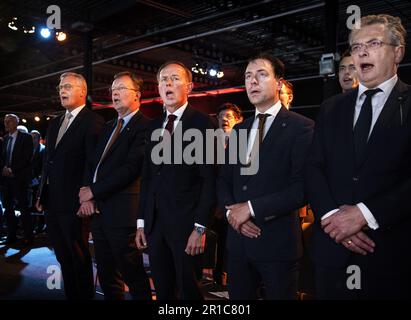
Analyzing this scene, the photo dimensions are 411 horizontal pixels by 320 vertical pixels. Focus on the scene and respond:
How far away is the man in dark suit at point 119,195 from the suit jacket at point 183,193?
337mm

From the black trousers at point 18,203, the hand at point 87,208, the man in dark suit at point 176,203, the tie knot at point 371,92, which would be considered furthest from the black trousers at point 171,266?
the black trousers at point 18,203

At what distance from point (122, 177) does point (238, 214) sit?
3.64 ft

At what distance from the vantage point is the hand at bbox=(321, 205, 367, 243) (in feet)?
5.45

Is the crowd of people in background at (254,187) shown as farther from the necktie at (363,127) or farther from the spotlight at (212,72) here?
the spotlight at (212,72)

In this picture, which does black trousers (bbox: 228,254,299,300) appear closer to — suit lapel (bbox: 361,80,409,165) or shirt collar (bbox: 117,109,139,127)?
suit lapel (bbox: 361,80,409,165)

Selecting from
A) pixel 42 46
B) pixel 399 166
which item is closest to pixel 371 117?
pixel 399 166

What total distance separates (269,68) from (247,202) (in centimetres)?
76

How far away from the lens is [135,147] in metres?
2.96

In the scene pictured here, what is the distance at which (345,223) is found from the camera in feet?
5.50

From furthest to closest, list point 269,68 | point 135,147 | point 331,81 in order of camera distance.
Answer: point 331,81, point 135,147, point 269,68

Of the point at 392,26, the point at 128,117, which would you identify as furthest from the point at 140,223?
the point at 392,26

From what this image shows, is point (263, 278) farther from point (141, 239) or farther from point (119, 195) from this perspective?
point (119, 195)

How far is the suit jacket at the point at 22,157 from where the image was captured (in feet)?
20.6

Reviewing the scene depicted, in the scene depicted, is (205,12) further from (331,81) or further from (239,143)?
(239,143)
